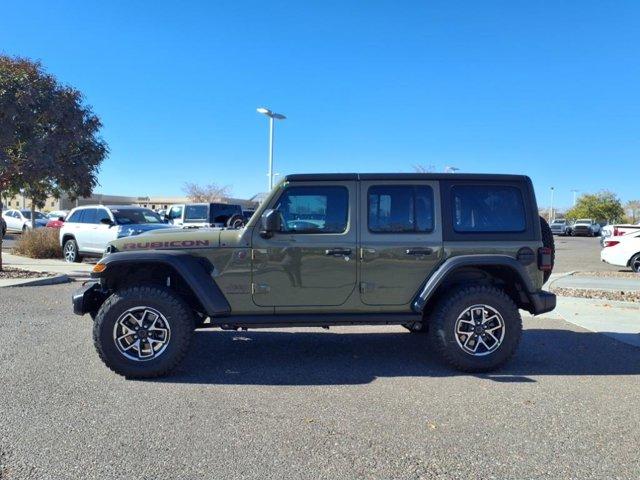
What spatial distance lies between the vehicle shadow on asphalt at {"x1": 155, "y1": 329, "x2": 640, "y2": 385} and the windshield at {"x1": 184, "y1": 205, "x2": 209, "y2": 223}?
1223 cm

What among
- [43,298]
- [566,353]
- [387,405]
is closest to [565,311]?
[566,353]

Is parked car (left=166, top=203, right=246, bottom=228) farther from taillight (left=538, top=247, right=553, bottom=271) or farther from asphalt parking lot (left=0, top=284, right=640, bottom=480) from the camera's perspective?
taillight (left=538, top=247, right=553, bottom=271)

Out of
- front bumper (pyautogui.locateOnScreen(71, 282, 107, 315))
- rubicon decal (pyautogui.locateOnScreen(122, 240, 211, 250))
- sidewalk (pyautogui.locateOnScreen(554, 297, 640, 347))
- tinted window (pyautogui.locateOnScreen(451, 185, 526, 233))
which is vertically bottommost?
sidewalk (pyautogui.locateOnScreen(554, 297, 640, 347))

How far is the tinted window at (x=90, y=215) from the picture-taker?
15.7 metres

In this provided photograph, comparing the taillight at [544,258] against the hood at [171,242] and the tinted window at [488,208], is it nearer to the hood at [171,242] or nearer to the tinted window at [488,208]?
the tinted window at [488,208]

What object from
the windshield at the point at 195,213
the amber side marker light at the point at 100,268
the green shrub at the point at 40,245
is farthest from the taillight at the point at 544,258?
the green shrub at the point at 40,245

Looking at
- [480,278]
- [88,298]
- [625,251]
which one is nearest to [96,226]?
[88,298]

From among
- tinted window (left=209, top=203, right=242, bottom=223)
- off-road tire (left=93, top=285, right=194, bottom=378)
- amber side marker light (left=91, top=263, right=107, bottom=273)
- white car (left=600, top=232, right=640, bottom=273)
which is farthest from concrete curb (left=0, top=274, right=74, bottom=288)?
white car (left=600, top=232, right=640, bottom=273)

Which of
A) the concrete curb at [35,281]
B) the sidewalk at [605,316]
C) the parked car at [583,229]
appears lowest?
the sidewalk at [605,316]

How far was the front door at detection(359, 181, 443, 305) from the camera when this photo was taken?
17.6ft

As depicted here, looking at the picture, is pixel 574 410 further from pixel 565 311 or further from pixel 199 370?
pixel 565 311

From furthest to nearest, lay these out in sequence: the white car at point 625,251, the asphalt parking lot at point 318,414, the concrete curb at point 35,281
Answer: the white car at point 625,251
the concrete curb at point 35,281
the asphalt parking lot at point 318,414

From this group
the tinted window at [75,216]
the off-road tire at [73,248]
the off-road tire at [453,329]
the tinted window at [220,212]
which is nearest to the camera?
the off-road tire at [453,329]

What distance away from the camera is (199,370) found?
5457 millimetres
